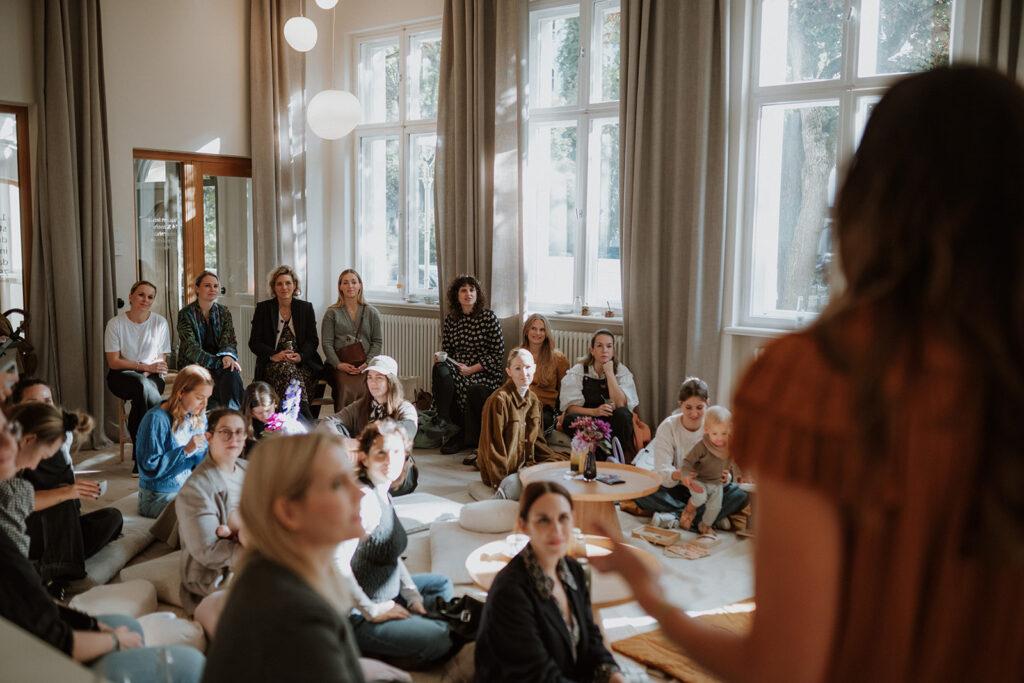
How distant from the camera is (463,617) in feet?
11.4

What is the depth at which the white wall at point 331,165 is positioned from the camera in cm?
882

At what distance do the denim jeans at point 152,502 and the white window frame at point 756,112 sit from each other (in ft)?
12.8

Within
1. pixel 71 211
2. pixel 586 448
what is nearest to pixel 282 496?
pixel 586 448

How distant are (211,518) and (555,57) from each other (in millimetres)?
5299

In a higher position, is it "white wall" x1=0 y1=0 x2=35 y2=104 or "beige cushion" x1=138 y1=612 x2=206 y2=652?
"white wall" x1=0 y1=0 x2=35 y2=104

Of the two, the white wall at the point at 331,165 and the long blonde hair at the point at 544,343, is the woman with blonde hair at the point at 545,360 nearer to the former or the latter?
the long blonde hair at the point at 544,343

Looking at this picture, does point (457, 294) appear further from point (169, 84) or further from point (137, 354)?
point (169, 84)

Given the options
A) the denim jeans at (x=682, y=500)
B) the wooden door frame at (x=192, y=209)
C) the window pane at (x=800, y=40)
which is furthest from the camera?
the wooden door frame at (x=192, y=209)

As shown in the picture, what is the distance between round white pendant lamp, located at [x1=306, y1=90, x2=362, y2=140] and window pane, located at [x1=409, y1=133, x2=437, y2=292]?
1.66 m

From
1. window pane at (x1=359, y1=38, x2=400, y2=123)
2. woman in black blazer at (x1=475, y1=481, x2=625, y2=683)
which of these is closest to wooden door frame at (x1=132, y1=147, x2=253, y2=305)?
window pane at (x1=359, y1=38, x2=400, y2=123)

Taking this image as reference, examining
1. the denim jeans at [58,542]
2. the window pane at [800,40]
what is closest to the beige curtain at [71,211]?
the denim jeans at [58,542]

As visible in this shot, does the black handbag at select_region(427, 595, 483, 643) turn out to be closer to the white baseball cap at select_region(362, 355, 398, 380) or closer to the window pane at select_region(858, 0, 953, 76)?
Result: the white baseball cap at select_region(362, 355, 398, 380)

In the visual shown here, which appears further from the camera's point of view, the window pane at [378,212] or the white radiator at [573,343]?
the window pane at [378,212]

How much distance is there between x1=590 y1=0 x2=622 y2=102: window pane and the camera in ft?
23.8
